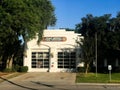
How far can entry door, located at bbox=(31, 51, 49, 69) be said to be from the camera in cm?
5175

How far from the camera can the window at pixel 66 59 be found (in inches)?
2037

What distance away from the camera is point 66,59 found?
5200 centimetres

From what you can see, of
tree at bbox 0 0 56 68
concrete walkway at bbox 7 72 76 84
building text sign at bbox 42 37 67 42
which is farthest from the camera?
building text sign at bbox 42 37 67 42

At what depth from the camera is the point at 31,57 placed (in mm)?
51875

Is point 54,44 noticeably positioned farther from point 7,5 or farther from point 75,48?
point 7,5

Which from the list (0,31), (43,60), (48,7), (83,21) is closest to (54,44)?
(43,60)

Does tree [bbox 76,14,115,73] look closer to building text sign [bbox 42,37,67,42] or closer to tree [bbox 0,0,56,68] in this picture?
building text sign [bbox 42,37,67,42]

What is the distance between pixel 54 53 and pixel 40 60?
2.26m

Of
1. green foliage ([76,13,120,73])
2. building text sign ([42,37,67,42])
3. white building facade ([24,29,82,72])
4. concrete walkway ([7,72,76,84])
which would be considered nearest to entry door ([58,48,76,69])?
white building facade ([24,29,82,72])

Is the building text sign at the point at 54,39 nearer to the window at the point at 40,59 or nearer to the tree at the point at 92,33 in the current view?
the window at the point at 40,59

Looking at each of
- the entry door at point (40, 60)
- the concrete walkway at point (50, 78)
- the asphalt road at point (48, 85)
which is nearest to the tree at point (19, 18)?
the concrete walkway at point (50, 78)

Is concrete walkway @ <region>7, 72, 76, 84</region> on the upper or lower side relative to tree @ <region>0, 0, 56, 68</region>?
lower

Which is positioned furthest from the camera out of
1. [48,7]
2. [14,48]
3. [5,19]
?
→ [14,48]

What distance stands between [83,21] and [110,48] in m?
12.7
